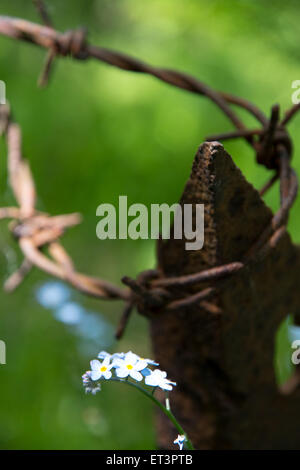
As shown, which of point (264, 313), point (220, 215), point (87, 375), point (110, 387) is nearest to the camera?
point (87, 375)

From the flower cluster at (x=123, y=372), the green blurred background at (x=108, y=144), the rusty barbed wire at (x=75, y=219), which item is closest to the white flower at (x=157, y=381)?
the flower cluster at (x=123, y=372)

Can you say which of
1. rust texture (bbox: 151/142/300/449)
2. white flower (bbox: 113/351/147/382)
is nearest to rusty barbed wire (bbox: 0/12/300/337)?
rust texture (bbox: 151/142/300/449)


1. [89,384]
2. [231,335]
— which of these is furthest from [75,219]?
[89,384]

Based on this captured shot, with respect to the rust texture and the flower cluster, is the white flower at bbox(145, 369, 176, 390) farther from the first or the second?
the rust texture

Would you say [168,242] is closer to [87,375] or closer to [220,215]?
[220,215]

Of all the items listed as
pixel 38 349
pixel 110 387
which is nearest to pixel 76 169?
pixel 38 349

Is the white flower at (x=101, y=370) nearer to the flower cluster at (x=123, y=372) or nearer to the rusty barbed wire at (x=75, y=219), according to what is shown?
the flower cluster at (x=123, y=372)
